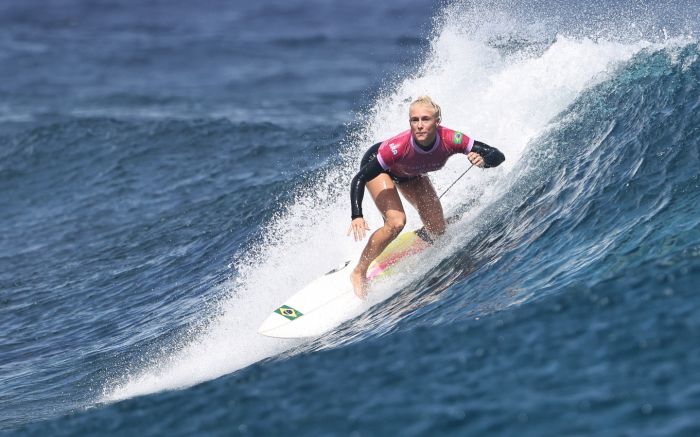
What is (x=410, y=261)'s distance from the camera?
11344mm

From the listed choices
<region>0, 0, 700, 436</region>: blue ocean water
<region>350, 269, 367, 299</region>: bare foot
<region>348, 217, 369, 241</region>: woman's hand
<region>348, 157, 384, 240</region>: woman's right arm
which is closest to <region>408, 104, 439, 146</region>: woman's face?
<region>348, 157, 384, 240</region>: woman's right arm

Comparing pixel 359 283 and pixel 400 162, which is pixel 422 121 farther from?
pixel 359 283

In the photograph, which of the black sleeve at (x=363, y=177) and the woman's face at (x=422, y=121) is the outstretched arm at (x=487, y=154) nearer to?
the woman's face at (x=422, y=121)

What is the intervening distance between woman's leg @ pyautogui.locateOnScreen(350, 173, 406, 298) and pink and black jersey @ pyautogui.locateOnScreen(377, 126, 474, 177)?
218mm

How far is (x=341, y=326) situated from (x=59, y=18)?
42.7 metres

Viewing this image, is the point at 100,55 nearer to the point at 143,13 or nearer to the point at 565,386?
the point at 143,13

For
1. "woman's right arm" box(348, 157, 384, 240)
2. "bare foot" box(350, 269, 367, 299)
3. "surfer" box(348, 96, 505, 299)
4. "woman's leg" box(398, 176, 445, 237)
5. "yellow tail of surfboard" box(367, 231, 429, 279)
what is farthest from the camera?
"yellow tail of surfboard" box(367, 231, 429, 279)

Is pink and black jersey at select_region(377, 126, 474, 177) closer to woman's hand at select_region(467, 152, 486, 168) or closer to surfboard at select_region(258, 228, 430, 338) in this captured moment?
woman's hand at select_region(467, 152, 486, 168)

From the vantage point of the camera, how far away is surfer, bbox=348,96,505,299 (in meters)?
9.95

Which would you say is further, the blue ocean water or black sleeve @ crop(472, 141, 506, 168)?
black sleeve @ crop(472, 141, 506, 168)

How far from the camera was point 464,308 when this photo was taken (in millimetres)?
9344

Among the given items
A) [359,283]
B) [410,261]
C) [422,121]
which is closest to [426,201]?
[410,261]

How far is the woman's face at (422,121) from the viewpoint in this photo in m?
9.85

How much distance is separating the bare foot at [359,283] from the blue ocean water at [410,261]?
0.15 metres
